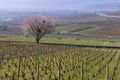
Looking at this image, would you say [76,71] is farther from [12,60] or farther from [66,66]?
[12,60]

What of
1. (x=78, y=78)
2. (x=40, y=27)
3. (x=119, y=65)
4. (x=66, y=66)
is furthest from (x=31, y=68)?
(x=40, y=27)

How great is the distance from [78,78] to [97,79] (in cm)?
166

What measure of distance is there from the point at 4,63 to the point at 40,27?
43399 mm

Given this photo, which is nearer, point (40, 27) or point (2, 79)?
point (2, 79)

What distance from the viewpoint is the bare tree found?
264ft

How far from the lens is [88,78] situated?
93.1 feet

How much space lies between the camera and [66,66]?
3641cm

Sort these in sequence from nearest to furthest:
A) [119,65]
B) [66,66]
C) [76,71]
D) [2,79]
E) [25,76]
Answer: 1. [2,79]
2. [25,76]
3. [76,71]
4. [66,66]
5. [119,65]

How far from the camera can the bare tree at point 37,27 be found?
80500 millimetres

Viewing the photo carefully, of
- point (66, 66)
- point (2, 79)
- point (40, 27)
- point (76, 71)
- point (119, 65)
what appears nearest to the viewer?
point (2, 79)

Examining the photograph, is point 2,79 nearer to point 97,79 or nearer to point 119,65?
point 97,79

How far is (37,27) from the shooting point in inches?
3169

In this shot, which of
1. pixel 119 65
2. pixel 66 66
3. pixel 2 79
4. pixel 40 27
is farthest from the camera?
pixel 40 27

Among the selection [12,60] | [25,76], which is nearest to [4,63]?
[12,60]
